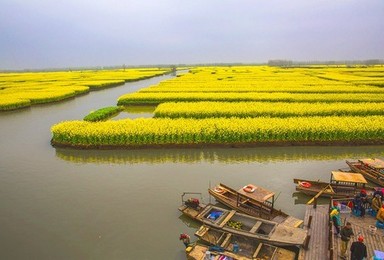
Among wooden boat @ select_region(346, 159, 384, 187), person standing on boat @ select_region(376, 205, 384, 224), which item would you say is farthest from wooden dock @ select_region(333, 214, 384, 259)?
wooden boat @ select_region(346, 159, 384, 187)

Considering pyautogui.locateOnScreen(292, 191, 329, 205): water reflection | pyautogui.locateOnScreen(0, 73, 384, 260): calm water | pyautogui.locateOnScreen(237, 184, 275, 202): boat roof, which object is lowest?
pyautogui.locateOnScreen(292, 191, 329, 205): water reflection

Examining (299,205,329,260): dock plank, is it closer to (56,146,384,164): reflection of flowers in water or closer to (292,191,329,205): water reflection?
(292,191,329,205): water reflection

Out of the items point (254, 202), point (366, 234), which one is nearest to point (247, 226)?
point (254, 202)

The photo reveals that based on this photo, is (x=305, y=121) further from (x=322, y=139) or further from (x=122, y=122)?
(x=122, y=122)

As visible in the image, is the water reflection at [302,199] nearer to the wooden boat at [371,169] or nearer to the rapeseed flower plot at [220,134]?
the wooden boat at [371,169]

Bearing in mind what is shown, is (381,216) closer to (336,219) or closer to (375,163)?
(336,219)
